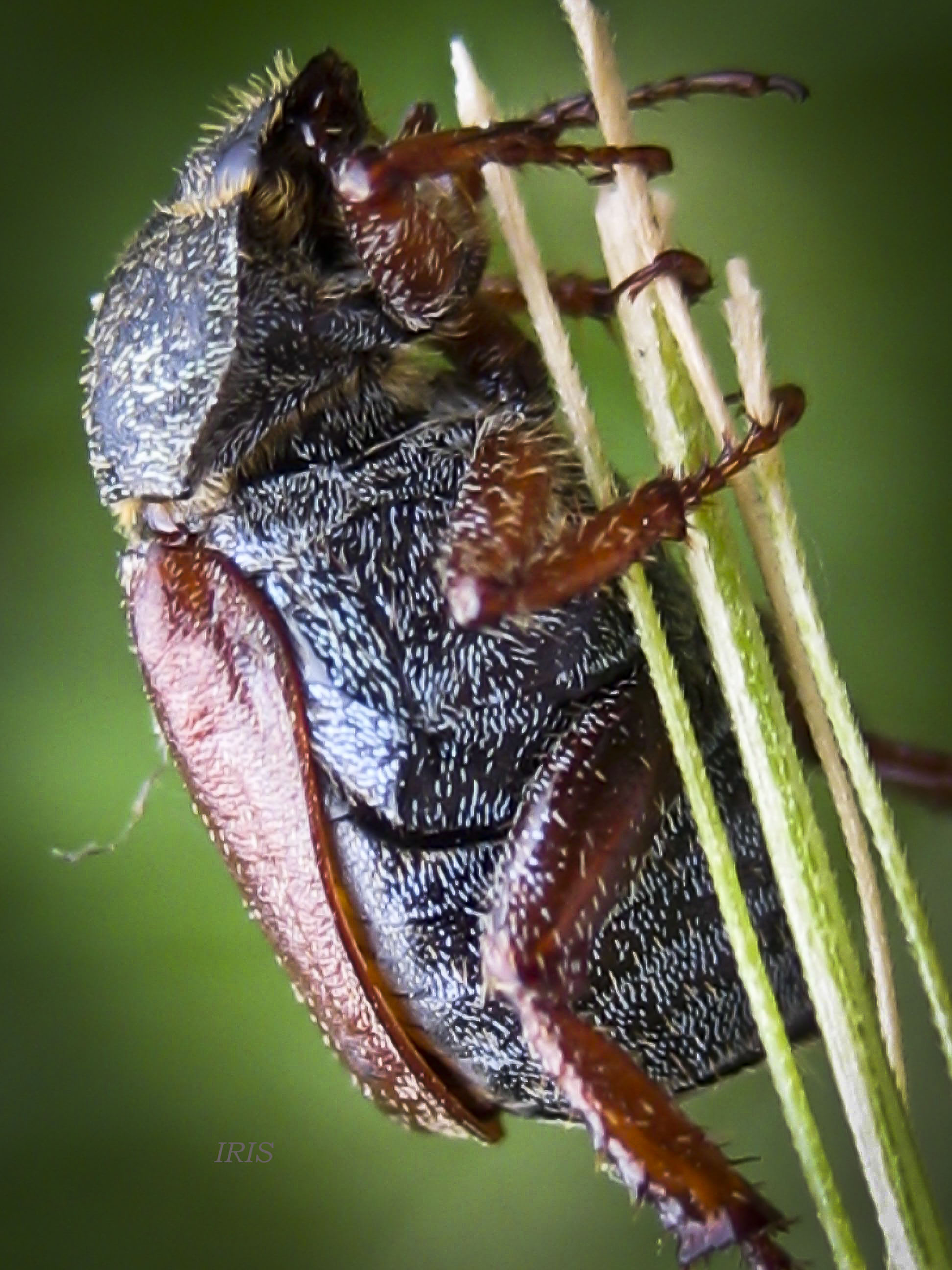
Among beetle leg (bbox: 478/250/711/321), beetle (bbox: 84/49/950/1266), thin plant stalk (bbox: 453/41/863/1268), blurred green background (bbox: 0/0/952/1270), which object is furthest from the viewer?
blurred green background (bbox: 0/0/952/1270)

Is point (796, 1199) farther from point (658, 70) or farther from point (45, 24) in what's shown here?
point (45, 24)

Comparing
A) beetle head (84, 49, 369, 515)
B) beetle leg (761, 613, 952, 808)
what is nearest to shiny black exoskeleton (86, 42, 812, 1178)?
beetle head (84, 49, 369, 515)

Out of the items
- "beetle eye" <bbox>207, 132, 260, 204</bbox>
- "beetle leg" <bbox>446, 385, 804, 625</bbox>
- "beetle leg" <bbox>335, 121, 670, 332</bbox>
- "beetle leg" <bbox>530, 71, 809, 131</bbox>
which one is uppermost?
"beetle eye" <bbox>207, 132, 260, 204</bbox>

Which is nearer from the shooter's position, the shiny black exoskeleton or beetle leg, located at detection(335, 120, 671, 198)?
beetle leg, located at detection(335, 120, 671, 198)

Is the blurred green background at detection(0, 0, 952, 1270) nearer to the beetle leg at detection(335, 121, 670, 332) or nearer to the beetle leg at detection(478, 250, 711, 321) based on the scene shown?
the beetle leg at detection(478, 250, 711, 321)

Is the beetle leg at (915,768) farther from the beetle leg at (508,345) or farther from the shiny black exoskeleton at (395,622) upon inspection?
the beetle leg at (508,345)

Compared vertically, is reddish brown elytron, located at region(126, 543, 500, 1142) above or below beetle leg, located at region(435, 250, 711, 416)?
below

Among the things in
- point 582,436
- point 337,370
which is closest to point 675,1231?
point 582,436

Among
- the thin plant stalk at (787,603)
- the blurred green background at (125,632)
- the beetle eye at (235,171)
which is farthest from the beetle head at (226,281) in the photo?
the blurred green background at (125,632)
